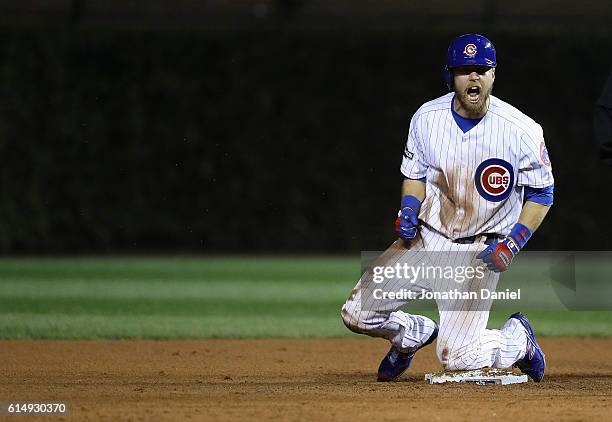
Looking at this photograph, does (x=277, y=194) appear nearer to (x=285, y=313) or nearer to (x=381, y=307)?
(x=285, y=313)

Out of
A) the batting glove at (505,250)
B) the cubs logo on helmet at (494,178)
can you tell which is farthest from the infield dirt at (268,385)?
the cubs logo on helmet at (494,178)

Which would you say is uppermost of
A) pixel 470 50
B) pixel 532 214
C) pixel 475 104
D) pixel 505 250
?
pixel 470 50

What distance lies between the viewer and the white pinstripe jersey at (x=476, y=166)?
599 centimetres

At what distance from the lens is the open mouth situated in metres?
5.97

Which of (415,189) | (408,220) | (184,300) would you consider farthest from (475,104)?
(184,300)

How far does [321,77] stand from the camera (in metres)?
17.5

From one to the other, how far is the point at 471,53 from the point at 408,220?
985 mm

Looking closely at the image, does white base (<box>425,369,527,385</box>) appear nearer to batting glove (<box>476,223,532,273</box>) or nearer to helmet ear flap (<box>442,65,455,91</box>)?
batting glove (<box>476,223,532,273</box>)

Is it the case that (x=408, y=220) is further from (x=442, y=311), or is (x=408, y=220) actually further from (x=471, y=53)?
(x=471, y=53)

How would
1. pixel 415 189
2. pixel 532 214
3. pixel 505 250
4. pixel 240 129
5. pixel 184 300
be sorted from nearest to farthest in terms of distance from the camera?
pixel 505 250 → pixel 532 214 → pixel 415 189 → pixel 184 300 → pixel 240 129

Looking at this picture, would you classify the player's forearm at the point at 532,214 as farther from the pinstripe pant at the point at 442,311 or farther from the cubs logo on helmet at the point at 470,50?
the cubs logo on helmet at the point at 470,50

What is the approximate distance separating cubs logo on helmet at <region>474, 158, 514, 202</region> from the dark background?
10.9 meters

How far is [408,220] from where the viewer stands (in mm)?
6082

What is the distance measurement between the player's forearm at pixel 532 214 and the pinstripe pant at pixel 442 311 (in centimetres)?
31
